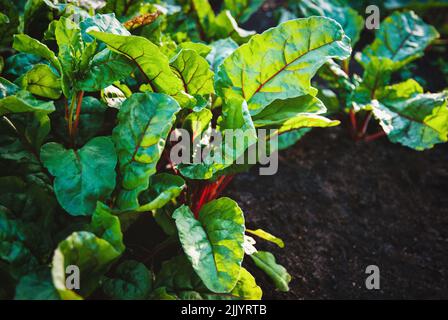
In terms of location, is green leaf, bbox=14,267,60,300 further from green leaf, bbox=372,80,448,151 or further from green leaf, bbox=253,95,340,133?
green leaf, bbox=372,80,448,151

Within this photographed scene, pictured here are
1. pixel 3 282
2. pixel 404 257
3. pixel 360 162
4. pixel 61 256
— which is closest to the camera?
pixel 61 256

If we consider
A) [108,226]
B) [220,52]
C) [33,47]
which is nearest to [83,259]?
[108,226]

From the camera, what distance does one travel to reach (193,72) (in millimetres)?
1586

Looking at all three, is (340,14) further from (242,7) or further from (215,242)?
(215,242)

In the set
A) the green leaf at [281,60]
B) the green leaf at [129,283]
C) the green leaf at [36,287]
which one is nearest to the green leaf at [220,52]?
the green leaf at [281,60]

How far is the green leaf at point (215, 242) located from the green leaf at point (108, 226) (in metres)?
0.19

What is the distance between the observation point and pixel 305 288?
5.74ft

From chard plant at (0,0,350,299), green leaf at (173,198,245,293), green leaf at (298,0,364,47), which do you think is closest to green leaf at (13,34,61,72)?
chard plant at (0,0,350,299)

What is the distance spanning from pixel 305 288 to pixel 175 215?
0.65 meters

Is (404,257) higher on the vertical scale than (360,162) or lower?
Answer: lower

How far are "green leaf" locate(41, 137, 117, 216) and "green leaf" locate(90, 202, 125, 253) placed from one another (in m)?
0.06
